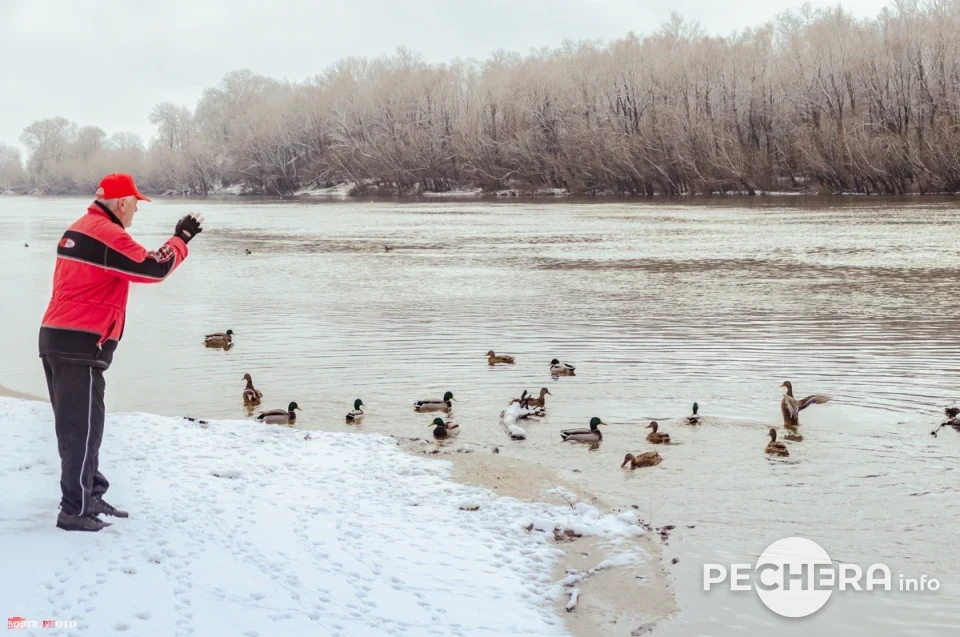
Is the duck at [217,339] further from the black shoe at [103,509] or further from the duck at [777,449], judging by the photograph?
the black shoe at [103,509]

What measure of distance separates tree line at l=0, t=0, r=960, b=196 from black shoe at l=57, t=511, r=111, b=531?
61.0 m

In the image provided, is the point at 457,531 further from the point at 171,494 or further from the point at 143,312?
the point at 143,312

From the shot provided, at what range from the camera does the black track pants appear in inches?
207

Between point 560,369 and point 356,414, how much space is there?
3.29m

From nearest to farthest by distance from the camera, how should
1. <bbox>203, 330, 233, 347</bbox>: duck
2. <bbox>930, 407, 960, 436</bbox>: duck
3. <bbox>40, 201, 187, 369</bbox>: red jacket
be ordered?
<bbox>40, 201, 187, 369</bbox>: red jacket, <bbox>930, 407, 960, 436</bbox>: duck, <bbox>203, 330, 233, 347</bbox>: duck

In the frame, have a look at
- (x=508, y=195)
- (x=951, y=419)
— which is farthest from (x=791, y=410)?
(x=508, y=195)

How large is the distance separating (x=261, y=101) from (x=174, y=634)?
126 metres

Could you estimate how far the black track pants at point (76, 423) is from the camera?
526cm

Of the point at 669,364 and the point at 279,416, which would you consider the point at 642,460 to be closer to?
the point at 279,416

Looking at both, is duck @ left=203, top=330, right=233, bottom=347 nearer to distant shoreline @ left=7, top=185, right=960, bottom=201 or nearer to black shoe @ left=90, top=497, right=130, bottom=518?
black shoe @ left=90, top=497, right=130, bottom=518

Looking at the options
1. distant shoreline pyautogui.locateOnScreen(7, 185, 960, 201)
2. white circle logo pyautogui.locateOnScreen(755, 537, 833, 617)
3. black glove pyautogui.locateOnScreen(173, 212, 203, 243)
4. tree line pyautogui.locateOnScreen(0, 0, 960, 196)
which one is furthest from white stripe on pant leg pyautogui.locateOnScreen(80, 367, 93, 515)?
tree line pyautogui.locateOnScreen(0, 0, 960, 196)

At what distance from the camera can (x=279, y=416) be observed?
1020cm

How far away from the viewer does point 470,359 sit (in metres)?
13.9

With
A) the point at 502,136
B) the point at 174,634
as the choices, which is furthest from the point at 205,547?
the point at 502,136
